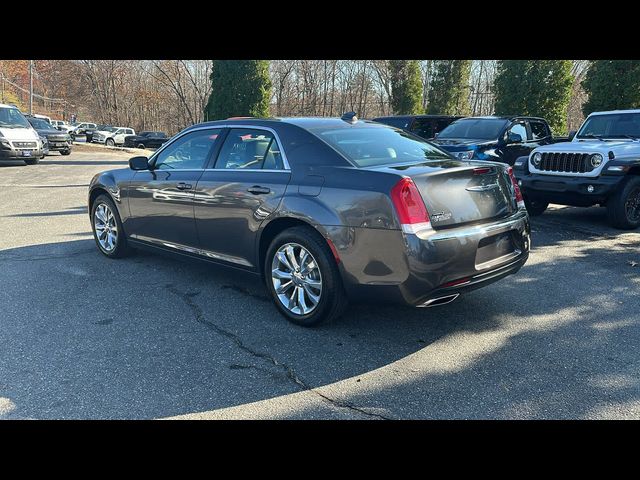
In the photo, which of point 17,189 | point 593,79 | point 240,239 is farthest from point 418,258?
point 593,79

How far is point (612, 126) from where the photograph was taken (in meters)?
9.09

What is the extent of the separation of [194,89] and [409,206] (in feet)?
148

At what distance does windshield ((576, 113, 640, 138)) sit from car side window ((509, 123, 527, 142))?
1691 mm

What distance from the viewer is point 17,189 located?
1280 centimetres

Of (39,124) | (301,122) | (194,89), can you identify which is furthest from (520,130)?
(194,89)

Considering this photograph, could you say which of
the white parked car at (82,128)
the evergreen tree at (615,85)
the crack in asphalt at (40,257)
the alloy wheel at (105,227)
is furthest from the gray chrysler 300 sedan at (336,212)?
the white parked car at (82,128)

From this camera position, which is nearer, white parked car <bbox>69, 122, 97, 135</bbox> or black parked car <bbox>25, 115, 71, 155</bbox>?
black parked car <bbox>25, 115, 71, 155</bbox>

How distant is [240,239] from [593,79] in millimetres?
15622

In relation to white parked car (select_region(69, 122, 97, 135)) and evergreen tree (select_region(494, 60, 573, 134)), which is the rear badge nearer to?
evergreen tree (select_region(494, 60, 573, 134))

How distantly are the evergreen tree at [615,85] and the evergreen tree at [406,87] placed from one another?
483 inches

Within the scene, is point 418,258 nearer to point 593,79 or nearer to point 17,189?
point 17,189

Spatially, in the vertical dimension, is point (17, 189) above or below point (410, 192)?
below

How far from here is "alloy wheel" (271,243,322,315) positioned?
160 inches

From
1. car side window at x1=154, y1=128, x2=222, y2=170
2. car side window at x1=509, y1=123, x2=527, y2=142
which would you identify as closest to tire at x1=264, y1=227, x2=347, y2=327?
car side window at x1=154, y1=128, x2=222, y2=170
